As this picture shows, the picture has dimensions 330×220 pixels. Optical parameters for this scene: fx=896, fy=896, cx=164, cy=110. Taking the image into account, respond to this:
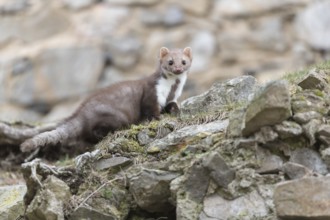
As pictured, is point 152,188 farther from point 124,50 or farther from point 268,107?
point 124,50

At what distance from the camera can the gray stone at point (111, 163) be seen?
7.84m

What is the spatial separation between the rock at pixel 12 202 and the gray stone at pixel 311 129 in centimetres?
265

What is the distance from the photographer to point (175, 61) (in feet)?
34.2

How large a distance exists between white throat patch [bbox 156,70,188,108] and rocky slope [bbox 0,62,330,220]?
1.69m

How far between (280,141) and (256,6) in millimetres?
9882

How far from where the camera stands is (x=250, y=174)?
6.95 metres

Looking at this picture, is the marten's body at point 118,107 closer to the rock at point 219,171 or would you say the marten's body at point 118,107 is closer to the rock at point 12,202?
the rock at point 12,202

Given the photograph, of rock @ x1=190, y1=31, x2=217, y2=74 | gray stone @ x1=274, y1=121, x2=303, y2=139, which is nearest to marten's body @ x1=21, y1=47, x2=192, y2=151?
gray stone @ x1=274, y1=121, x2=303, y2=139

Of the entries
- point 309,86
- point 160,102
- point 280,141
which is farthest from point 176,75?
point 280,141

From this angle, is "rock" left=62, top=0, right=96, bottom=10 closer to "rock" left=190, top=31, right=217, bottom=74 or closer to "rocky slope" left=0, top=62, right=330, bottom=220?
"rock" left=190, top=31, right=217, bottom=74

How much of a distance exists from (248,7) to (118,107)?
25.2ft

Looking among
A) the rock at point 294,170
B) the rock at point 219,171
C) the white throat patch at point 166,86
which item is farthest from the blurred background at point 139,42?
the rock at point 294,170

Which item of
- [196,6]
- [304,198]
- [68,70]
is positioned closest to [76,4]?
[68,70]

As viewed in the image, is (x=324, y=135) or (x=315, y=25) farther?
(x=315, y=25)
